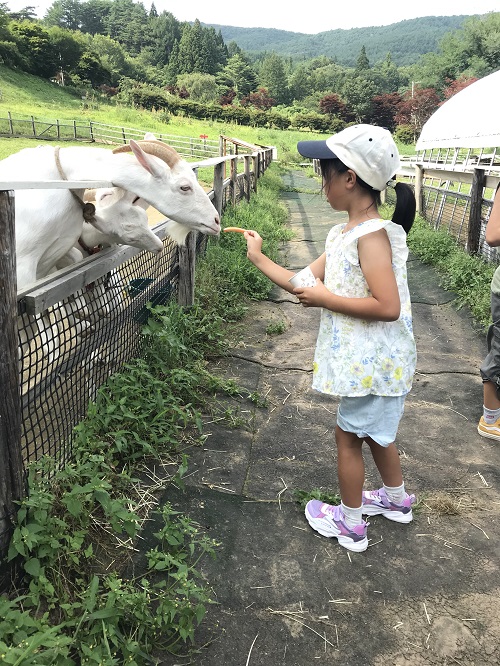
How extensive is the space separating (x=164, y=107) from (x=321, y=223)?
42967 millimetres

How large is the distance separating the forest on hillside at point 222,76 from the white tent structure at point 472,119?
121ft

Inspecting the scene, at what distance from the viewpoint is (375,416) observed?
217cm

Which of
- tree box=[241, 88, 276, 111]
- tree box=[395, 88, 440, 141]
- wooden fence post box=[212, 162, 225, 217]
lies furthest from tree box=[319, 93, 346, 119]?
wooden fence post box=[212, 162, 225, 217]

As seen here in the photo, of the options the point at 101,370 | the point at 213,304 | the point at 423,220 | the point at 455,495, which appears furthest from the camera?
the point at 423,220

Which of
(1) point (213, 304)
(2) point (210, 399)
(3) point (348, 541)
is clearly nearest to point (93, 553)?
(3) point (348, 541)

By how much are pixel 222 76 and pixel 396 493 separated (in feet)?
359

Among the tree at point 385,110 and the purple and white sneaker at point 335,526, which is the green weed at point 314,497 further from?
the tree at point 385,110

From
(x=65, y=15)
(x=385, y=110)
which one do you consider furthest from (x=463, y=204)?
(x=65, y=15)

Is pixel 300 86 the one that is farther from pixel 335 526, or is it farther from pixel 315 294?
pixel 335 526

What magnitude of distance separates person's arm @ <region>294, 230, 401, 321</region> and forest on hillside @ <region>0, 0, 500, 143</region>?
49550 mm

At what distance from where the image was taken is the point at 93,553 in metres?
2.08

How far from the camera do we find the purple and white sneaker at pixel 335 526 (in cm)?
232

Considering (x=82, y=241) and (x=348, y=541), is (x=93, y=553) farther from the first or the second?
(x=82, y=241)

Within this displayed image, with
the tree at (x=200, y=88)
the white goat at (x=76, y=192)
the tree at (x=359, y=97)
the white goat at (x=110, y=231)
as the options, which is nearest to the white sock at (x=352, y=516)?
the white goat at (x=110, y=231)
